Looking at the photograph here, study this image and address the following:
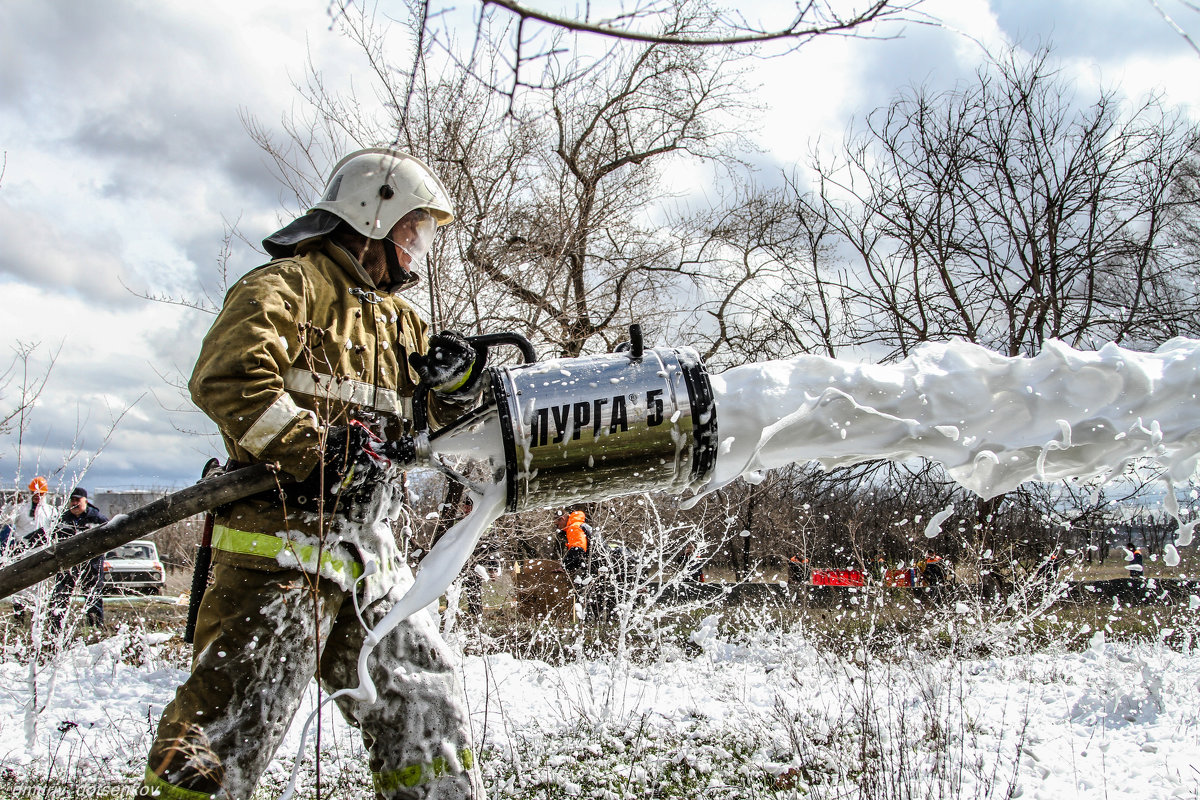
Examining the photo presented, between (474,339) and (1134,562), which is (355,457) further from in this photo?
(1134,562)

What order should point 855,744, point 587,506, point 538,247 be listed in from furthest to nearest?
point 587,506 → point 538,247 → point 855,744

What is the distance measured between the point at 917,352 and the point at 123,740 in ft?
13.9

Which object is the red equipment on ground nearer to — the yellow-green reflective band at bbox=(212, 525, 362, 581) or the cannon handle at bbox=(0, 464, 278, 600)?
the yellow-green reflective band at bbox=(212, 525, 362, 581)

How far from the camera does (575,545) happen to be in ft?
23.4

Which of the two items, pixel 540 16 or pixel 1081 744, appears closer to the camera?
pixel 540 16

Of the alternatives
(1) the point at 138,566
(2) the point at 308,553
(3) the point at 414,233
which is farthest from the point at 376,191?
(1) the point at 138,566

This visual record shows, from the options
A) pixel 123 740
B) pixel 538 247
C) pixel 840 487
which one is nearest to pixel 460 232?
pixel 538 247

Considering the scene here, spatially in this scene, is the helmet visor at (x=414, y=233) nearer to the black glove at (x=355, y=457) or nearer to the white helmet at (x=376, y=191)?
the white helmet at (x=376, y=191)

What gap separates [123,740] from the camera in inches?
154

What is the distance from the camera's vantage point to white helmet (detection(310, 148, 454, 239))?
7.70 ft

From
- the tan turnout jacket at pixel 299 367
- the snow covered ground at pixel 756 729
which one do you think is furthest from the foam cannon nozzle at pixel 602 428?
the snow covered ground at pixel 756 729

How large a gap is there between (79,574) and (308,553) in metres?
4.57

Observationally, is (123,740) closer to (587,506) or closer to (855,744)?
(855,744)

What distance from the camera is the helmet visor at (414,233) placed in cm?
243
